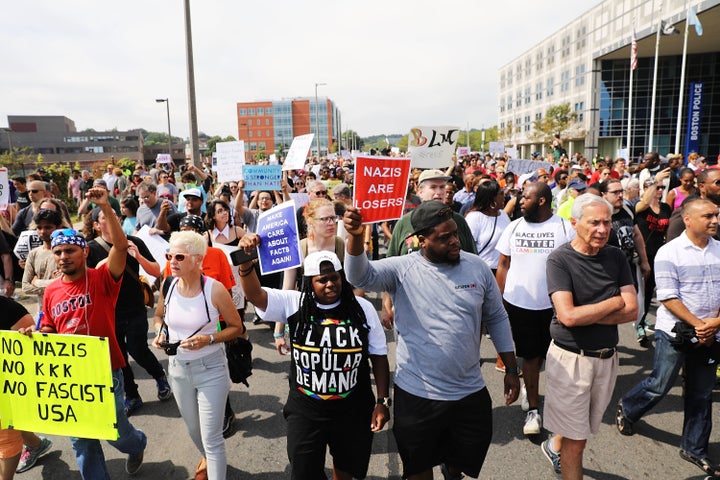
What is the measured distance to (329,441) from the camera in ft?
9.24

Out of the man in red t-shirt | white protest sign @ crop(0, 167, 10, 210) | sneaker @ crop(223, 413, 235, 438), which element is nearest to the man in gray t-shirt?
the man in red t-shirt

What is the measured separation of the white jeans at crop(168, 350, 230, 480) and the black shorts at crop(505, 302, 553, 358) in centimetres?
248

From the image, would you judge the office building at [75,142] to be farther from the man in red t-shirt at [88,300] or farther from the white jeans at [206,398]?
the white jeans at [206,398]

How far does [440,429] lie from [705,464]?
223 cm

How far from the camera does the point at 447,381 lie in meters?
2.67

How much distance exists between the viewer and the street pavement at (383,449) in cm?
357

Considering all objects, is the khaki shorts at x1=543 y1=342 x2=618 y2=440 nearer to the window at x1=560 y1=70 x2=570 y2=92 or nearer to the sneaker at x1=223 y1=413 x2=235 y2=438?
the sneaker at x1=223 y1=413 x2=235 y2=438

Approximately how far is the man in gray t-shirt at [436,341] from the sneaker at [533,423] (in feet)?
4.49

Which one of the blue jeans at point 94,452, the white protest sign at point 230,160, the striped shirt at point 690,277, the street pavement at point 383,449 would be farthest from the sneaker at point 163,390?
the white protest sign at point 230,160

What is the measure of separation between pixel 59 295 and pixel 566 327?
11.4 feet

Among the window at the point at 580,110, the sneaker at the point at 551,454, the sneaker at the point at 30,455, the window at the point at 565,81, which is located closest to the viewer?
the sneaker at the point at 551,454

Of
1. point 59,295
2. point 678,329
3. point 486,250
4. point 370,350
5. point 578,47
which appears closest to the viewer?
point 370,350

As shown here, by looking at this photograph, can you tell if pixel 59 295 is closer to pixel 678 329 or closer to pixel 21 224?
pixel 678 329

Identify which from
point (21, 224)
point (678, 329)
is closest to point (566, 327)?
point (678, 329)
